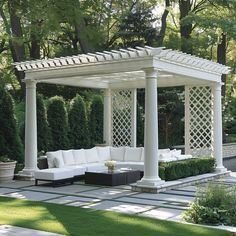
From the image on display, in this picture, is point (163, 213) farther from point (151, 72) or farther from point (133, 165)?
point (133, 165)

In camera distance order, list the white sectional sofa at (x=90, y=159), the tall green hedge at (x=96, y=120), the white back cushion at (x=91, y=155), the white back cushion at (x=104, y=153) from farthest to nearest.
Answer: the tall green hedge at (x=96, y=120) → the white back cushion at (x=104, y=153) → the white back cushion at (x=91, y=155) → the white sectional sofa at (x=90, y=159)

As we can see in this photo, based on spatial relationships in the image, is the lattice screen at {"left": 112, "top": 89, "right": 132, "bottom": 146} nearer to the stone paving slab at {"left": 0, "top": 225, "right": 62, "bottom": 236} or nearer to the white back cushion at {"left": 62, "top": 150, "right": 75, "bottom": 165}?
the white back cushion at {"left": 62, "top": 150, "right": 75, "bottom": 165}

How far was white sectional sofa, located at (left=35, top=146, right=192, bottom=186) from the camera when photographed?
1191cm

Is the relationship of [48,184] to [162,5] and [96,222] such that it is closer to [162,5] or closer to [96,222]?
[96,222]

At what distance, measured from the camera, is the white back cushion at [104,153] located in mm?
14734

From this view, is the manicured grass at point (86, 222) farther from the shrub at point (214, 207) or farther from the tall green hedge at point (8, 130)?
the tall green hedge at point (8, 130)

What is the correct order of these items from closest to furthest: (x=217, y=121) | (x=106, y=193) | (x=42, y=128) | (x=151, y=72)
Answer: (x=106, y=193), (x=151, y=72), (x=217, y=121), (x=42, y=128)

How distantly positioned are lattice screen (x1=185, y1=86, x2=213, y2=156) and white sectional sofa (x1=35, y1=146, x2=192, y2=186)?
1.20m

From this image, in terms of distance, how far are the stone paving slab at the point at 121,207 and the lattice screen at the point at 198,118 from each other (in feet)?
20.3

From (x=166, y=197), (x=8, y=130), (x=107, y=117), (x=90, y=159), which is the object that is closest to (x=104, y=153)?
(x=90, y=159)

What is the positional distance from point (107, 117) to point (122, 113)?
566mm

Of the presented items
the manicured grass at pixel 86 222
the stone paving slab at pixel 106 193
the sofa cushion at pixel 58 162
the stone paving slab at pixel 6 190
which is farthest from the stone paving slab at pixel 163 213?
the sofa cushion at pixel 58 162

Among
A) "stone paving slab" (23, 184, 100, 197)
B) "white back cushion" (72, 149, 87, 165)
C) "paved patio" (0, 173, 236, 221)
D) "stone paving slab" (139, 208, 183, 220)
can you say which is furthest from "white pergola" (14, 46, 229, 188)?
"stone paving slab" (139, 208, 183, 220)

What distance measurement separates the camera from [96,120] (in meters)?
19.0
